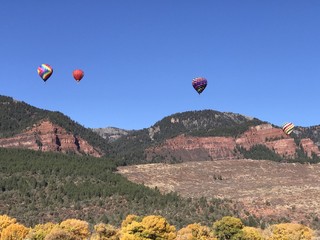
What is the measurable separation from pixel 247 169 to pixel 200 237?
8941cm

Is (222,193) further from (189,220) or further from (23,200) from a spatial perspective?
(23,200)

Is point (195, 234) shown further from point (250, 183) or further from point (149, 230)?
point (250, 183)

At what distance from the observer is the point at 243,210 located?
97000mm

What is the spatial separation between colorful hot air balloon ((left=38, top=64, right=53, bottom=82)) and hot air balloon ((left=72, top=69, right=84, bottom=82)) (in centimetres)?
458

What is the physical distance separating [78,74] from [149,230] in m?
49.6

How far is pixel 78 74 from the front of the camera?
319 ft

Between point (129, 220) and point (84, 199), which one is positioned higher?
point (84, 199)

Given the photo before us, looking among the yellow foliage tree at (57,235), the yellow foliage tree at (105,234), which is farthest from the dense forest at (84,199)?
the yellow foliage tree at (57,235)

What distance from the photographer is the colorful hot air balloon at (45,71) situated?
94.8 m

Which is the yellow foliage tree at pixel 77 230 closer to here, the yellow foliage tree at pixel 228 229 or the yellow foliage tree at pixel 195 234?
the yellow foliage tree at pixel 195 234

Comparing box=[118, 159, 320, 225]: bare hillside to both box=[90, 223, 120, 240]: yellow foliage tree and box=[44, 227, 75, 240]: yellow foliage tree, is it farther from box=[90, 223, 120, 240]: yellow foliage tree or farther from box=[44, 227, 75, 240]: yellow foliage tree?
box=[44, 227, 75, 240]: yellow foliage tree

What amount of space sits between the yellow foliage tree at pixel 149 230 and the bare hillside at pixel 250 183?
42.7 metres

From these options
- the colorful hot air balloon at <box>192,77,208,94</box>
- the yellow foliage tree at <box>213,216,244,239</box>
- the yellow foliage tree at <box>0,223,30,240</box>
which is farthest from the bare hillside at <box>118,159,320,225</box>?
the yellow foliage tree at <box>0,223,30,240</box>

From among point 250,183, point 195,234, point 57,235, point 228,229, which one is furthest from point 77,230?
point 250,183
